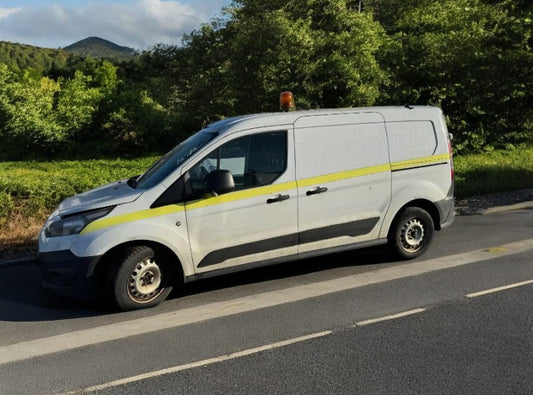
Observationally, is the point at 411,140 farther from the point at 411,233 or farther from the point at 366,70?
the point at 366,70

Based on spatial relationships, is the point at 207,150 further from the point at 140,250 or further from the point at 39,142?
the point at 39,142

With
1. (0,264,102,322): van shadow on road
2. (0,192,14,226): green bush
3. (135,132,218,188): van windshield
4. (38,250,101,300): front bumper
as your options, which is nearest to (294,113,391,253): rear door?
(135,132,218,188): van windshield

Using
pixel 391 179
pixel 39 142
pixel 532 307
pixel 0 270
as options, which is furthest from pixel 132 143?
pixel 532 307

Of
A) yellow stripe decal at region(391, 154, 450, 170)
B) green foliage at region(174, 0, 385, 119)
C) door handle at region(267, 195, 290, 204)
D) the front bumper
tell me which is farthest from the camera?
green foliage at region(174, 0, 385, 119)

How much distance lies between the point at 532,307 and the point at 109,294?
4.02 m

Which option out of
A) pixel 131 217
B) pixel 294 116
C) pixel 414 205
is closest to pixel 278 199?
pixel 294 116

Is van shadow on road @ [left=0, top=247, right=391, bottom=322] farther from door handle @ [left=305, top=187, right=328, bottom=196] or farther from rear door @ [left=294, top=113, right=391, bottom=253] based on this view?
door handle @ [left=305, top=187, right=328, bottom=196]

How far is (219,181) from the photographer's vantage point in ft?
17.0

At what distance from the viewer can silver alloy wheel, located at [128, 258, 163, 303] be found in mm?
5152

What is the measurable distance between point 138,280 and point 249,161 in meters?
1.70

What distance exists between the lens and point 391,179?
629cm

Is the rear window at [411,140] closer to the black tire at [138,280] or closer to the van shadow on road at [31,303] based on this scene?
the black tire at [138,280]

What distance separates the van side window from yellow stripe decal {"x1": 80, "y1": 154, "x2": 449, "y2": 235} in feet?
0.31

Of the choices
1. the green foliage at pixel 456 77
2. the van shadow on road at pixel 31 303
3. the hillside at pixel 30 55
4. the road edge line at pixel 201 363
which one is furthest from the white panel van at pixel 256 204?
the hillside at pixel 30 55
